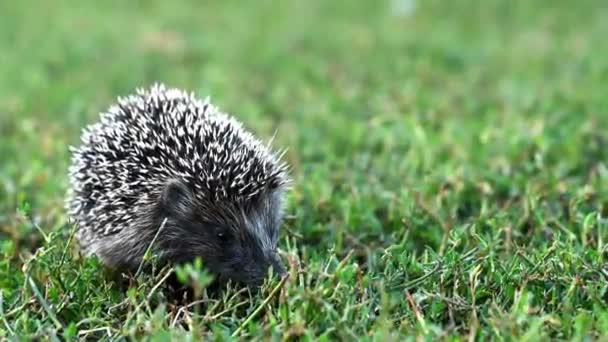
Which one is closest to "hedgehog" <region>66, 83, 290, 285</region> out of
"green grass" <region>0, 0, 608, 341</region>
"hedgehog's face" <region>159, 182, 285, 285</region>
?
"hedgehog's face" <region>159, 182, 285, 285</region>

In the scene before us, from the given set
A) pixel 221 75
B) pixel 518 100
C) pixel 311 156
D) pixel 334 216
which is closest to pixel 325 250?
pixel 334 216

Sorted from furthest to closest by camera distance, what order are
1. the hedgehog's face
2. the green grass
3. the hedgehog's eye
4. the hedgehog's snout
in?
1. the hedgehog's eye
2. the hedgehog's face
3. the hedgehog's snout
4. the green grass

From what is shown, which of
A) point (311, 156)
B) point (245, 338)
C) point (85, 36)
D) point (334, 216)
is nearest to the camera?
point (245, 338)

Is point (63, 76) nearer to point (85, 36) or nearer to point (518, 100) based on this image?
point (85, 36)

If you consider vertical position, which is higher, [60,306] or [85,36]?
[85,36]

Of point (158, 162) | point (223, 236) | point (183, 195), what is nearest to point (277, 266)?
point (223, 236)

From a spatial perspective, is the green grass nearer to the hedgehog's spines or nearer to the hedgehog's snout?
the hedgehog's snout
